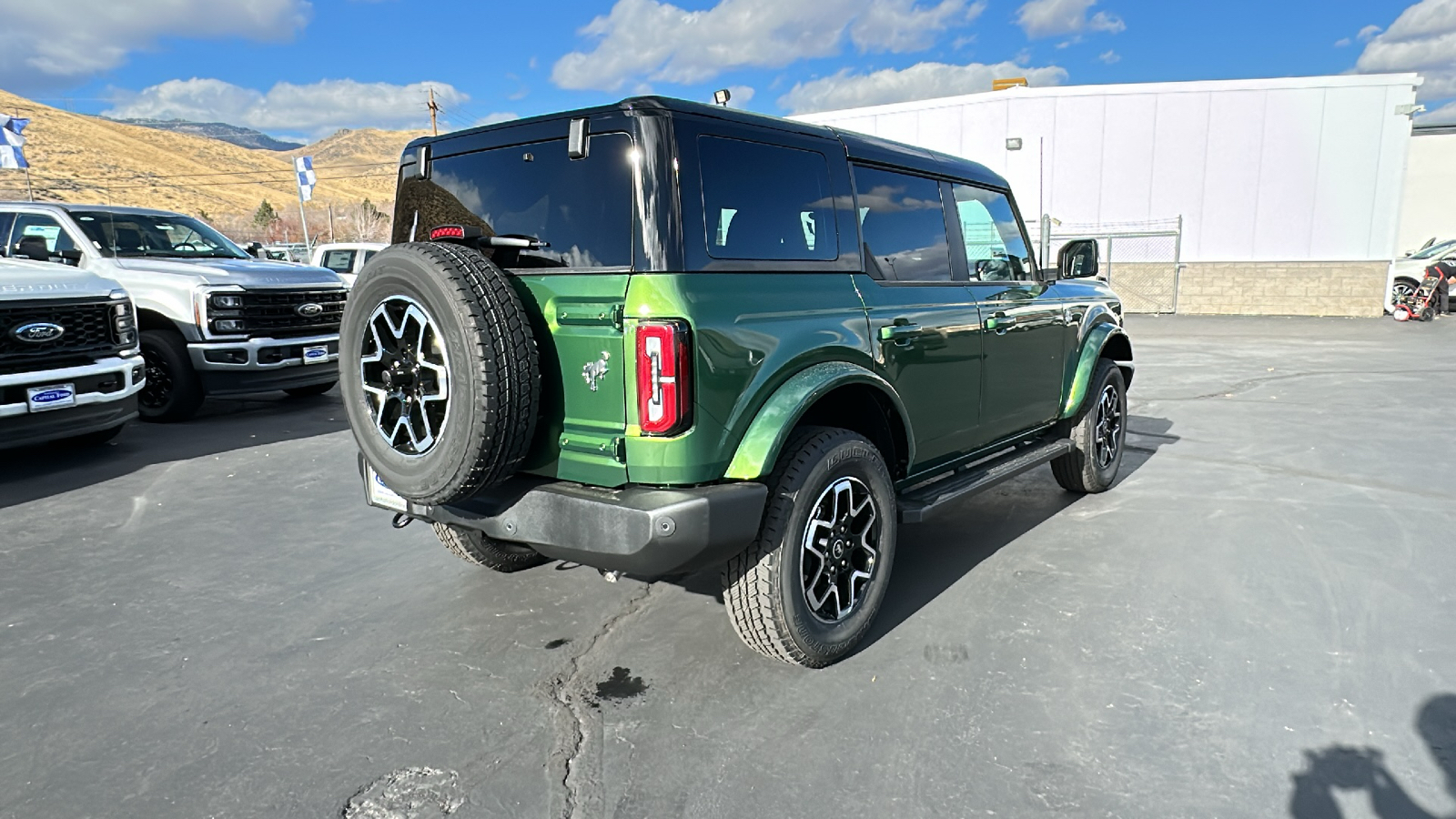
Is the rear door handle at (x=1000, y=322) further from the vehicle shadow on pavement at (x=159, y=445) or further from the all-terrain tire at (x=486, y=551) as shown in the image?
the vehicle shadow on pavement at (x=159, y=445)

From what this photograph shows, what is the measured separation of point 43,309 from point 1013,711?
6572 mm

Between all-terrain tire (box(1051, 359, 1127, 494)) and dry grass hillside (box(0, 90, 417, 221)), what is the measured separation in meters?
69.2

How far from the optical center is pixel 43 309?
18.9ft

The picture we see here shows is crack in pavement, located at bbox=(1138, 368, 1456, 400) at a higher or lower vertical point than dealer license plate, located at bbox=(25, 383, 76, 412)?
lower

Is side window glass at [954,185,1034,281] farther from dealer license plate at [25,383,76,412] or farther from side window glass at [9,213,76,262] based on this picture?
side window glass at [9,213,76,262]

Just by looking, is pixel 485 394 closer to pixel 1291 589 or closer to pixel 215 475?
pixel 1291 589

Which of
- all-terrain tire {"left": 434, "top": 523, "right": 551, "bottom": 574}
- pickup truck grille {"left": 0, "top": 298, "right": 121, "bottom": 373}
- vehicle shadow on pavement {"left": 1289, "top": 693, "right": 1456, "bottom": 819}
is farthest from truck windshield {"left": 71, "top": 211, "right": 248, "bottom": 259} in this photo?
vehicle shadow on pavement {"left": 1289, "top": 693, "right": 1456, "bottom": 819}

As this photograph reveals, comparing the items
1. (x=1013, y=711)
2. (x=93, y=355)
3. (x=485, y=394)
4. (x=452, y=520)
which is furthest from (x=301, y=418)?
(x=1013, y=711)

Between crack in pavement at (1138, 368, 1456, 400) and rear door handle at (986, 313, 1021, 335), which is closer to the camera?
rear door handle at (986, 313, 1021, 335)

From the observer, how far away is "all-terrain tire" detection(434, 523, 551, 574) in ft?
12.5

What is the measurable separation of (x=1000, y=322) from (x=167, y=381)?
743 centimetres

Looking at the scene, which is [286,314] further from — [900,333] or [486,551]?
[900,333]

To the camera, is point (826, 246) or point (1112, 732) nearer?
point (1112, 732)

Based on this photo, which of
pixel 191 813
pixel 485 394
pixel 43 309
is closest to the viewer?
pixel 191 813
